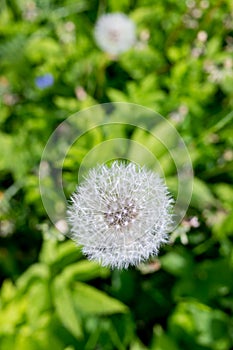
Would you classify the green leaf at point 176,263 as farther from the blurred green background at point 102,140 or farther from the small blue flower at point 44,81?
the small blue flower at point 44,81

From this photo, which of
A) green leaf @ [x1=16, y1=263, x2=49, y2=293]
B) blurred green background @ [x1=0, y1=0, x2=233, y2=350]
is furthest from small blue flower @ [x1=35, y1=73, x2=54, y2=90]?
green leaf @ [x1=16, y1=263, x2=49, y2=293]

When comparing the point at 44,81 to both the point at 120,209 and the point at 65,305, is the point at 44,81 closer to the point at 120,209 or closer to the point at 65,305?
the point at 65,305

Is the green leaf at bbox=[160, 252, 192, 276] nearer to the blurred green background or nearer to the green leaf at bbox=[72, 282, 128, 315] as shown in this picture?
the blurred green background

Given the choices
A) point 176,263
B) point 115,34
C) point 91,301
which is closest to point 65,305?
point 91,301

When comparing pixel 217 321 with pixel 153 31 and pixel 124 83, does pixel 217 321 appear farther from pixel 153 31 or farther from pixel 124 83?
pixel 153 31

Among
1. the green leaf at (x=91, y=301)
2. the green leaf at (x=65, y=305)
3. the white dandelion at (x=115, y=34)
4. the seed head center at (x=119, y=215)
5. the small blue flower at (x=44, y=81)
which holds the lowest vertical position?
the green leaf at (x=91, y=301)

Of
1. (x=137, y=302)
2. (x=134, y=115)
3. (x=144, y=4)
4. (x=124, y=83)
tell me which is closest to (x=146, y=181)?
(x=134, y=115)

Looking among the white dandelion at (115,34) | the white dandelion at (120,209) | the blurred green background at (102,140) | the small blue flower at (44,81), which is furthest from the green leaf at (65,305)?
the white dandelion at (115,34)
